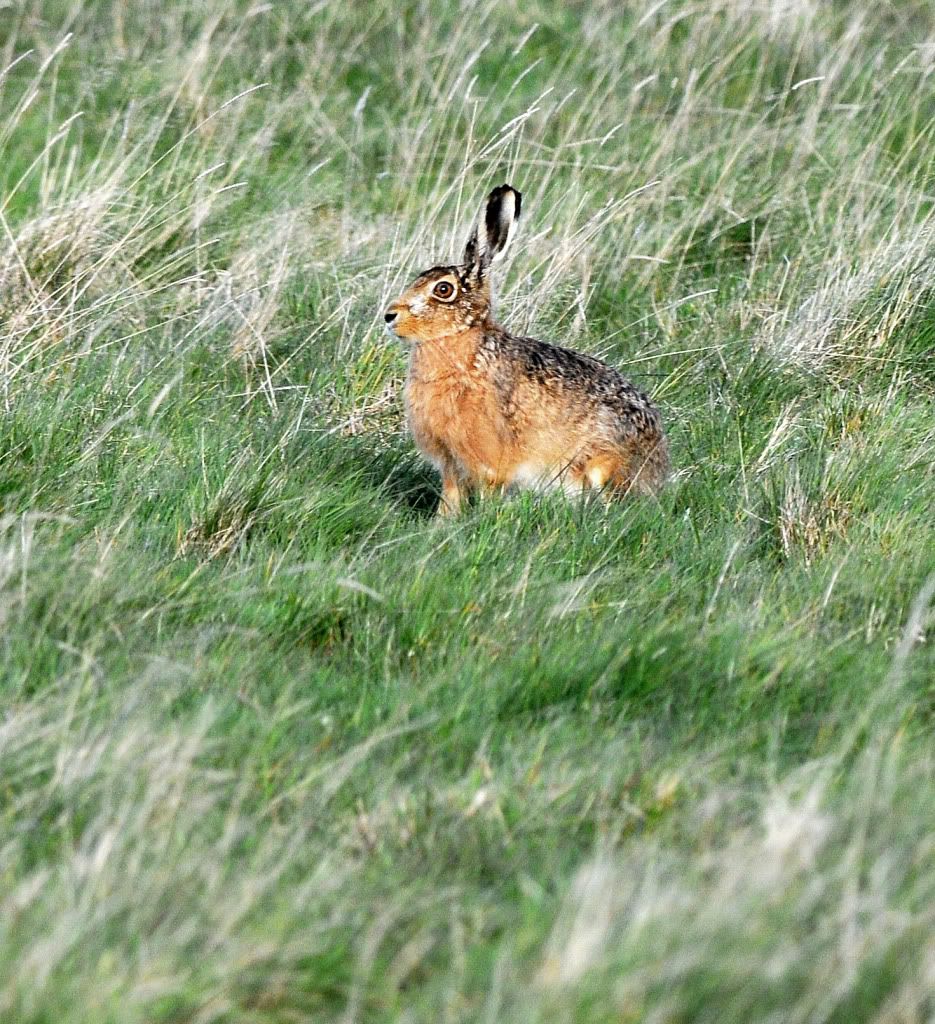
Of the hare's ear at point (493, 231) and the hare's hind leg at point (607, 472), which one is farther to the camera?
the hare's ear at point (493, 231)

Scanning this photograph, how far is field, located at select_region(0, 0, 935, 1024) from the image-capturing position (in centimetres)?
290

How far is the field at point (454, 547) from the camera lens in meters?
2.90

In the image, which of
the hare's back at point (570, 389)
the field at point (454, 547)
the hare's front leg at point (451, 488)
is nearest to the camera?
the field at point (454, 547)

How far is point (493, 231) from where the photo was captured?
620cm

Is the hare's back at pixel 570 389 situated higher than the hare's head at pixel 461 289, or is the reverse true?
the hare's head at pixel 461 289

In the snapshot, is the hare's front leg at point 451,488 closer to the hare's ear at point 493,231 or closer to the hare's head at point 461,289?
the hare's head at point 461,289

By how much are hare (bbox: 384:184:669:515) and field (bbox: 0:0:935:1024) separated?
0.26 metres

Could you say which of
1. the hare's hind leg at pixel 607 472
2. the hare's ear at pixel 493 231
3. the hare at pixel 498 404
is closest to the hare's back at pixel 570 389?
the hare at pixel 498 404

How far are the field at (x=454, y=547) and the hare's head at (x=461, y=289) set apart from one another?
0.47 metres

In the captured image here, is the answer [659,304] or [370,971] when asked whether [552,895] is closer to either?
[370,971]

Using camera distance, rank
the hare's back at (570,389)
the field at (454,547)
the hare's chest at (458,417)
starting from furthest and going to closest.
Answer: the hare's back at (570,389)
the hare's chest at (458,417)
the field at (454,547)

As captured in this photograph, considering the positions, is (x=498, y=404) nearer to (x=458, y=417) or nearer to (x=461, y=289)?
(x=458, y=417)

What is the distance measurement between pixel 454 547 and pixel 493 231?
1.66 m

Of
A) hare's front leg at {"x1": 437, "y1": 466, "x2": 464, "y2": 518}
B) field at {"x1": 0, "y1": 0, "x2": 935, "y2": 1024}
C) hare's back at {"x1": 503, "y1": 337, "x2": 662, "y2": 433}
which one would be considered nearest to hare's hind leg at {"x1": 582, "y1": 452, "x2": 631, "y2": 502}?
hare's back at {"x1": 503, "y1": 337, "x2": 662, "y2": 433}
